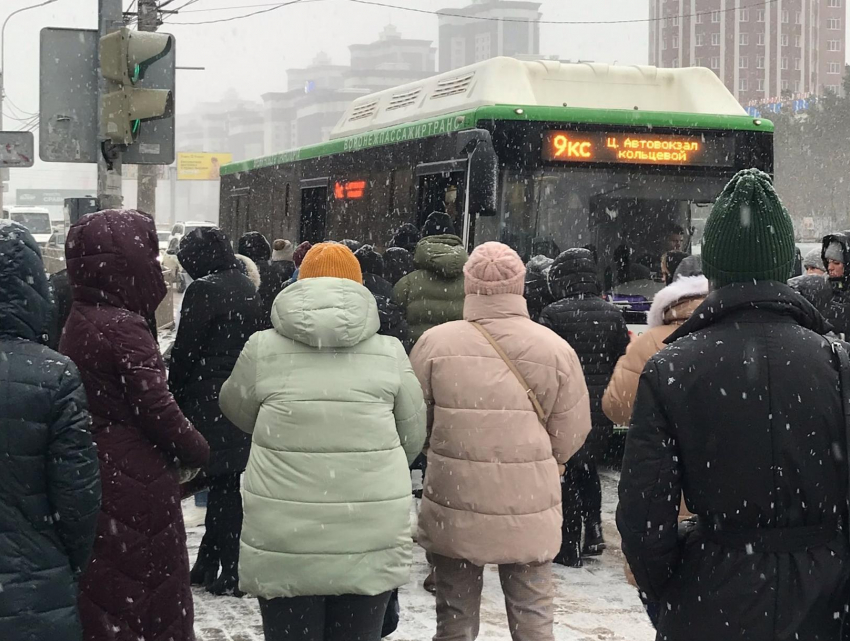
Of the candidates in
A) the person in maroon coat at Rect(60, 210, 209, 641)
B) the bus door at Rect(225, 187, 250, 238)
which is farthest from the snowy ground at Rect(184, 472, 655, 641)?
the bus door at Rect(225, 187, 250, 238)

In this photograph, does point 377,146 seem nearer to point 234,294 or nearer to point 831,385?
point 234,294

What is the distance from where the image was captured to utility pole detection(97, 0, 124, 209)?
843 centimetres

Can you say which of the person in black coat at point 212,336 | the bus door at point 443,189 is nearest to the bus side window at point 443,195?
the bus door at point 443,189

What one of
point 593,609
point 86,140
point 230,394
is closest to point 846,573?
point 230,394

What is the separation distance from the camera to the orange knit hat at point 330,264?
4.56m

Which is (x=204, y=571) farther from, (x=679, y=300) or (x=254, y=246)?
(x=254, y=246)

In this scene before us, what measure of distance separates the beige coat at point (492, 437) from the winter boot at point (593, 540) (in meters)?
2.63

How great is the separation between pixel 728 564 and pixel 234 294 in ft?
12.5

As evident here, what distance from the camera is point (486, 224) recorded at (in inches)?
400

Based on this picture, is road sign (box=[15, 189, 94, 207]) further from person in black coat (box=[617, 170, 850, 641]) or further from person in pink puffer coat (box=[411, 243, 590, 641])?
person in black coat (box=[617, 170, 850, 641])

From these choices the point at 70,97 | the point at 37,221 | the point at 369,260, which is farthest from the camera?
the point at 37,221

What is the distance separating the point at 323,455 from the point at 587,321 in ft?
11.7

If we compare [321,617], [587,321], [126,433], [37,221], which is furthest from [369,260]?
[37,221]

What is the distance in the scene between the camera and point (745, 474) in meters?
2.89
